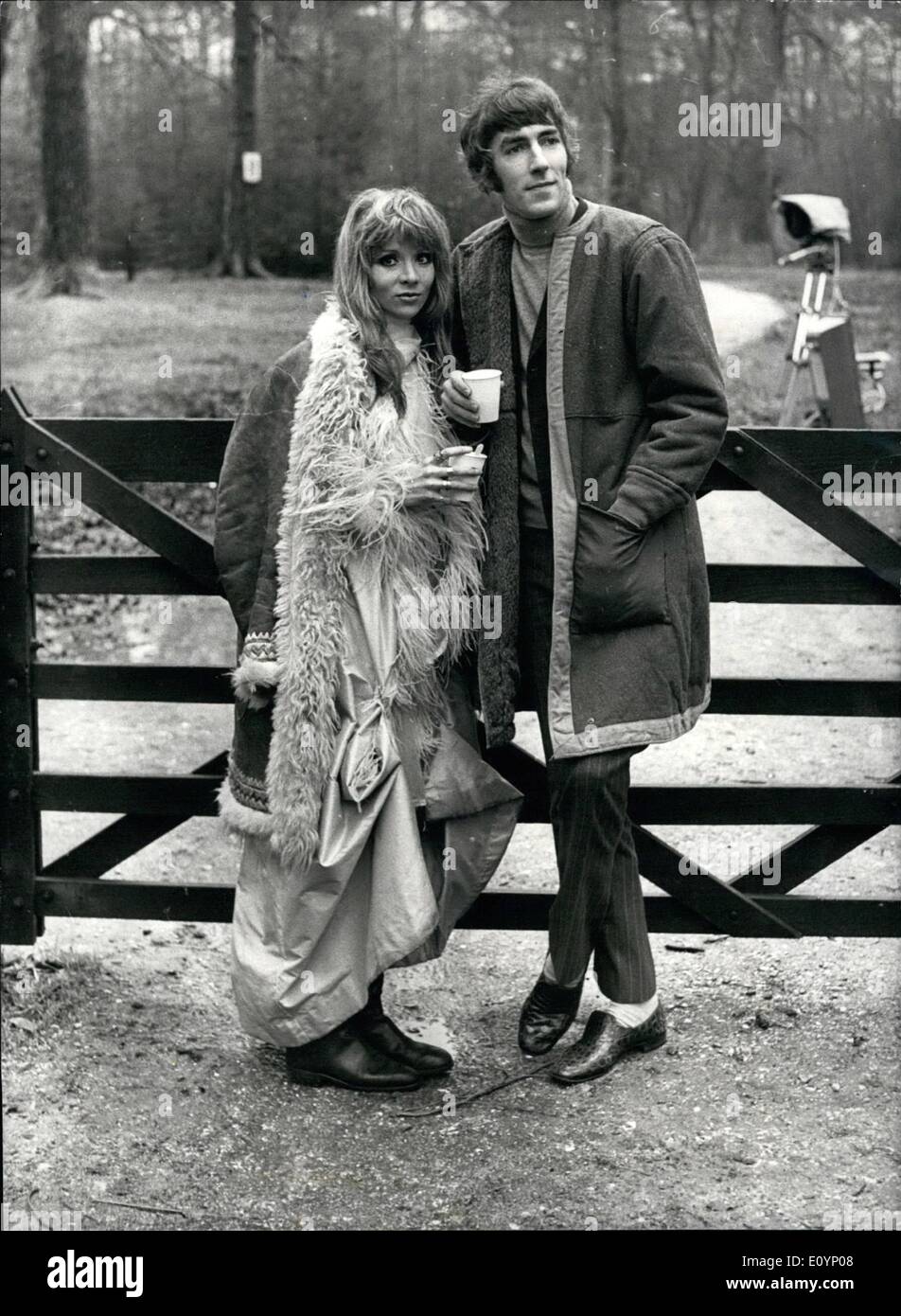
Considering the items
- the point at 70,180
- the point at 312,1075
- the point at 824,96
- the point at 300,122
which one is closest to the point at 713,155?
the point at 824,96

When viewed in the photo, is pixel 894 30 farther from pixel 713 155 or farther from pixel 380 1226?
pixel 380 1226

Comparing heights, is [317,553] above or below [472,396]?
below

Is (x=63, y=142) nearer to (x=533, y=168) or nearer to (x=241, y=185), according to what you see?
(x=241, y=185)

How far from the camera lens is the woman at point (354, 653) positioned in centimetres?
309

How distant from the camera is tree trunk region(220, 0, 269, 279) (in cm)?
973

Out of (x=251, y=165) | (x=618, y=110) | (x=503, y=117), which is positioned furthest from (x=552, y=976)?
(x=251, y=165)

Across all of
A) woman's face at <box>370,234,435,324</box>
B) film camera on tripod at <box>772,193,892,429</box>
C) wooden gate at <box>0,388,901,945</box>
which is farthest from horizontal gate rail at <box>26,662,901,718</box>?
film camera on tripod at <box>772,193,892,429</box>

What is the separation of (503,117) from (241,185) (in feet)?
24.0

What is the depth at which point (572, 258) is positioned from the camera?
306 cm

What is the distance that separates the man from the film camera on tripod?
593 cm

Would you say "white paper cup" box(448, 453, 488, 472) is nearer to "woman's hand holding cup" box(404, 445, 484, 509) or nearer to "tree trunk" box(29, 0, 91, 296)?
"woman's hand holding cup" box(404, 445, 484, 509)

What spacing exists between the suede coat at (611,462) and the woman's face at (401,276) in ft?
0.51

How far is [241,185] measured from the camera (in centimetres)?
986
